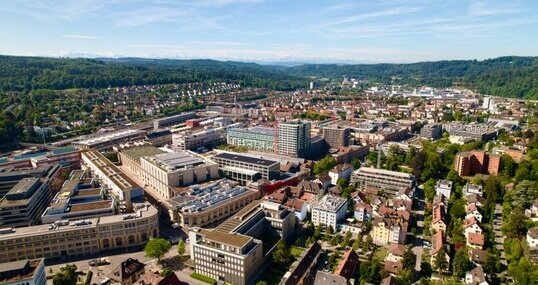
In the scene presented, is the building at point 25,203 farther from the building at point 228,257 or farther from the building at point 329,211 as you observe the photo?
the building at point 329,211

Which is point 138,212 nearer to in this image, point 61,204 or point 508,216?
point 61,204

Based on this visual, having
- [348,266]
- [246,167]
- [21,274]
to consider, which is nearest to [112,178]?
[246,167]

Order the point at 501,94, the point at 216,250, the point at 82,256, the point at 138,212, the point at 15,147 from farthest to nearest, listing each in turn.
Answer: the point at 501,94 → the point at 15,147 → the point at 138,212 → the point at 82,256 → the point at 216,250

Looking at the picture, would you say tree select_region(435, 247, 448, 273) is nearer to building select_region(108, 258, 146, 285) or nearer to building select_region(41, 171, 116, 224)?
building select_region(108, 258, 146, 285)

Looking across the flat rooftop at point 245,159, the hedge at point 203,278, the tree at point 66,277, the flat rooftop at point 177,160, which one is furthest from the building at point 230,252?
the flat rooftop at point 245,159

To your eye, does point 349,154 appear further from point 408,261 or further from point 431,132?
point 408,261

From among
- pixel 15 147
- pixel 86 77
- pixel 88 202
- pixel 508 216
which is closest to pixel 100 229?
pixel 88 202
